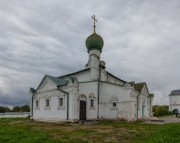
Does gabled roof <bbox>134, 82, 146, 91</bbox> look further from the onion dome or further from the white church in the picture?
the onion dome

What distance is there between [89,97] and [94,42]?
7134 millimetres

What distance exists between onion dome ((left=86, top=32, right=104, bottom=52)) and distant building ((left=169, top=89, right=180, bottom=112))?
38.0 meters

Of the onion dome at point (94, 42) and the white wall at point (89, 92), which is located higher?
the onion dome at point (94, 42)

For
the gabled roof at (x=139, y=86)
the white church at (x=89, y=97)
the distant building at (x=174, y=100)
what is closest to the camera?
the white church at (x=89, y=97)

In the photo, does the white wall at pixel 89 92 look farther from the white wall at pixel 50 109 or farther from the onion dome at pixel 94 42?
the onion dome at pixel 94 42

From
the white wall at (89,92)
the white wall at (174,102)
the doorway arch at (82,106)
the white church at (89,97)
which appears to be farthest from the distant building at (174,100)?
the doorway arch at (82,106)

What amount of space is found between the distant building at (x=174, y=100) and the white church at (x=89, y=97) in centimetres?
3441

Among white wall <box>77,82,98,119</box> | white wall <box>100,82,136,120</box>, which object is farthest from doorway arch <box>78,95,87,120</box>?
white wall <box>100,82,136,120</box>

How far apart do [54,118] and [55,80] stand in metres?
3.88

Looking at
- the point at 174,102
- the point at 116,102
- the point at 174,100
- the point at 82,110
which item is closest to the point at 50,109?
the point at 82,110

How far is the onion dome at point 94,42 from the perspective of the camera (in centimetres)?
2761

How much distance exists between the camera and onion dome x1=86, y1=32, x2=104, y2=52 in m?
27.6

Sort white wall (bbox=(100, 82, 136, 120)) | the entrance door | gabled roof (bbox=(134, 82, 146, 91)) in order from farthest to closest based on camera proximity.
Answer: gabled roof (bbox=(134, 82, 146, 91)) < white wall (bbox=(100, 82, 136, 120)) < the entrance door

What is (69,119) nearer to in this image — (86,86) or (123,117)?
(86,86)
